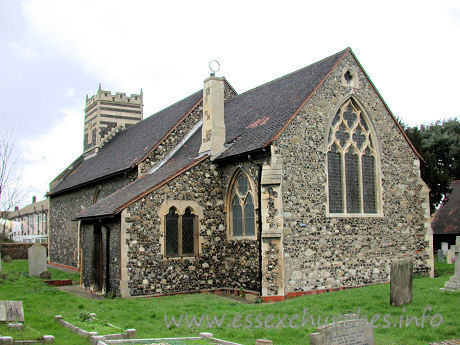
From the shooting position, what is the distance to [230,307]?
13547 mm

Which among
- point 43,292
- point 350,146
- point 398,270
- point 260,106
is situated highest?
point 260,106

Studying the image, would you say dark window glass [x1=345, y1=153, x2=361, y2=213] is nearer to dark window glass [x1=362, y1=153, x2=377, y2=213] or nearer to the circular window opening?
dark window glass [x1=362, y1=153, x2=377, y2=213]

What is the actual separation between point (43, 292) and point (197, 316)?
294 inches

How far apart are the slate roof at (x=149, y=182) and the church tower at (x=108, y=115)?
47.1 feet

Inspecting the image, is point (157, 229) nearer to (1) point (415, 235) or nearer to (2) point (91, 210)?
(2) point (91, 210)

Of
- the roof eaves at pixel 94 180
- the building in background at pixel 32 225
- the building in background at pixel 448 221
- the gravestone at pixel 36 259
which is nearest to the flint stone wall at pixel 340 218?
the roof eaves at pixel 94 180

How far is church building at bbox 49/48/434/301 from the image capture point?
1595 centimetres

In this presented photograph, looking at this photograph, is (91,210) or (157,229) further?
(91,210)

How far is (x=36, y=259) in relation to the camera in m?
22.7

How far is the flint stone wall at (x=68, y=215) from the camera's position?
83.1 ft

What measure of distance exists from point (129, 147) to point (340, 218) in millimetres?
13715

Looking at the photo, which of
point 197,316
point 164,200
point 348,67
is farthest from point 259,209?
point 348,67

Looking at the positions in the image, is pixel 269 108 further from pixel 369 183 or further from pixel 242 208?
pixel 369 183

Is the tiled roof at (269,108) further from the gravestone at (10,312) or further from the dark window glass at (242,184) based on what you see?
the gravestone at (10,312)
